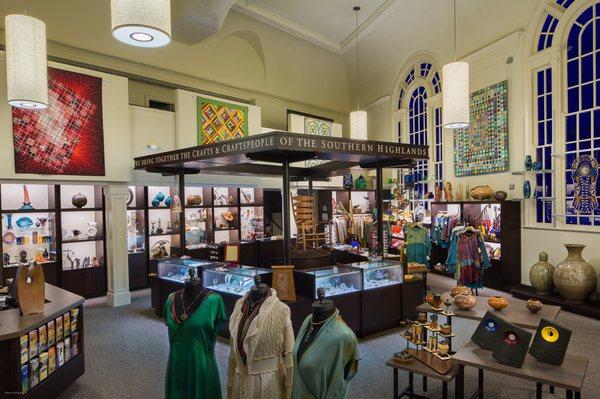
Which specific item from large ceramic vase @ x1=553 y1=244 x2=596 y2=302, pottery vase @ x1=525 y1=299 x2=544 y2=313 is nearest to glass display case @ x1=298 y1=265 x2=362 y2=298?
pottery vase @ x1=525 y1=299 x2=544 y2=313

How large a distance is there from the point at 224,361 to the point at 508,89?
739 cm

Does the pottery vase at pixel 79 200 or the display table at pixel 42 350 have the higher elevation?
the pottery vase at pixel 79 200

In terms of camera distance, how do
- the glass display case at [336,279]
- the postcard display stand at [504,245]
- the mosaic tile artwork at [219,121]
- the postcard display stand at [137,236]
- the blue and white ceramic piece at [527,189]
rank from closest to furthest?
the glass display case at [336,279] → the blue and white ceramic piece at [527,189] → the postcard display stand at [504,245] → the postcard display stand at [137,236] → the mosaic tile artwork at [219,121]

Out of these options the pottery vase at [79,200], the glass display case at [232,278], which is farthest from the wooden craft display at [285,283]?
the pottery vase at [79,200]

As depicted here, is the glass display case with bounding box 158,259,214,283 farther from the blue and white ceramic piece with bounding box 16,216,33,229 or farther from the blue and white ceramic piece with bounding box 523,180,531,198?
the blue and white ceramic piece with bounding box 523,180,531,198

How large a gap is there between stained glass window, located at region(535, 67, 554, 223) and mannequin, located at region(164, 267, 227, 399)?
6.75 meters

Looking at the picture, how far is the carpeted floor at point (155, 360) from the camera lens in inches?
145

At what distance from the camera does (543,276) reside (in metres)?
Answer: 6.43

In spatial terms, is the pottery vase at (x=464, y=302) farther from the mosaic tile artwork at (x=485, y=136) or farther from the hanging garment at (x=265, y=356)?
the mosaic tile artwork at (x=485, y=136)

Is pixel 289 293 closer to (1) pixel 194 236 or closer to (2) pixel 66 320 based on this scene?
(2) pixel 66 320

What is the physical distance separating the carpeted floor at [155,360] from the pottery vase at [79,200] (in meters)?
2.12

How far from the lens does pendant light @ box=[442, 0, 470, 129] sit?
467cm

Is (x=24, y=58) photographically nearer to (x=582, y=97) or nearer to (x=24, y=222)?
(x=24, y=222)

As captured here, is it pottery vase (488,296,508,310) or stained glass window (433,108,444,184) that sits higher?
stained glass window (433,108,444,184)
